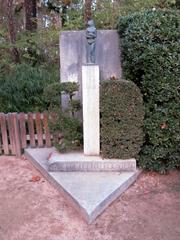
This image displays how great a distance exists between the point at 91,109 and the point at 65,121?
0.46 m

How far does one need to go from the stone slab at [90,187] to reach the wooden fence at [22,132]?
0.58 m

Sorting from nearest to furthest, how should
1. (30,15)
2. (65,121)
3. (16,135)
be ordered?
(65,121)
(16,135)
(30,15)

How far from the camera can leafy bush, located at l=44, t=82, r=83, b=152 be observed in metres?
3.75

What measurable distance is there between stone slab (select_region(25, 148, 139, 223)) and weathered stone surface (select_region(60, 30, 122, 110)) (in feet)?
4.26

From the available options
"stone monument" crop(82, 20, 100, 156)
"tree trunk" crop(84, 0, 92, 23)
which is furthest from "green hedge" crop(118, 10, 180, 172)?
"tree trunk" crop(84, 0, 92, 23)

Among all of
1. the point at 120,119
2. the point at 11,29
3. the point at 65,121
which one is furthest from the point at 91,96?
the point at 11,29

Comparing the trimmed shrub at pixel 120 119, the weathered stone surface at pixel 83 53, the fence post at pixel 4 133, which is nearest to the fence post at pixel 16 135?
the fence post at pixel 4 133

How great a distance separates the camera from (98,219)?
111 inches

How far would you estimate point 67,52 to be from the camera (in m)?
3.95

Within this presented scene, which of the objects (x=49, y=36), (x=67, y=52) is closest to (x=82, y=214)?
(x=67, y=52)

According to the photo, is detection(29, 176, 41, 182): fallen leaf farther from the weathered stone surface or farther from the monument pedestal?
the weathered stone surface

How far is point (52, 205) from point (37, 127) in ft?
4.74

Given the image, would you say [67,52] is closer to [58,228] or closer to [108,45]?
[108,45]

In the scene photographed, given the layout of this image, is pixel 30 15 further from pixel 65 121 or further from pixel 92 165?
pixel 92 165
